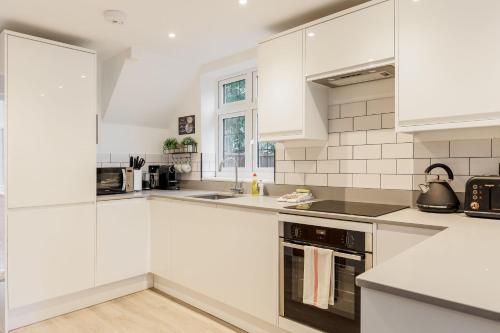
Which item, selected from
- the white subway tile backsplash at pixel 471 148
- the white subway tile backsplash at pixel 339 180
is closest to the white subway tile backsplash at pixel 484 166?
the white subway tile backsplash at pixel 471 148

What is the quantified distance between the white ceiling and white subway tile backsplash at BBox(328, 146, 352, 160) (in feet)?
3.15

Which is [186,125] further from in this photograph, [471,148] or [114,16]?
[471,148]

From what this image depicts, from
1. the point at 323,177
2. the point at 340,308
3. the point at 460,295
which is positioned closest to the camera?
the point at 460,295

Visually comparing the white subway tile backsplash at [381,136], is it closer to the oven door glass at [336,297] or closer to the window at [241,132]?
the oven door glass at [336,297]

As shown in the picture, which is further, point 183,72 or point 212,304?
point 183,72

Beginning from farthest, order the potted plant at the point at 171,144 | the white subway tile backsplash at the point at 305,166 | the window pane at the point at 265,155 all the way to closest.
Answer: the potted plant at the point at 171,144
the window pane at the point at 265,155
the white subway tile backsplash at the point at 305,166

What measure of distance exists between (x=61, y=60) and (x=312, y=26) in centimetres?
192

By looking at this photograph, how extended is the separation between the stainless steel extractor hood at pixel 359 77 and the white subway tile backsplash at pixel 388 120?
250 mm

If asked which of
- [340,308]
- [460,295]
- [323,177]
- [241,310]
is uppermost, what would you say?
[323,177]

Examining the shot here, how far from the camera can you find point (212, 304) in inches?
105

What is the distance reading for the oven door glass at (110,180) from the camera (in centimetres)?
297

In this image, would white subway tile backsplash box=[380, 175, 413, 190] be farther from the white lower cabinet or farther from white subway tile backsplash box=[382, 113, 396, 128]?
the white lower cabinet

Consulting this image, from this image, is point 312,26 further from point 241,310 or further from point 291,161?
point 241,310

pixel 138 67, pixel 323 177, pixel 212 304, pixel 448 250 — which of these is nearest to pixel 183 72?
pixel 138 67
